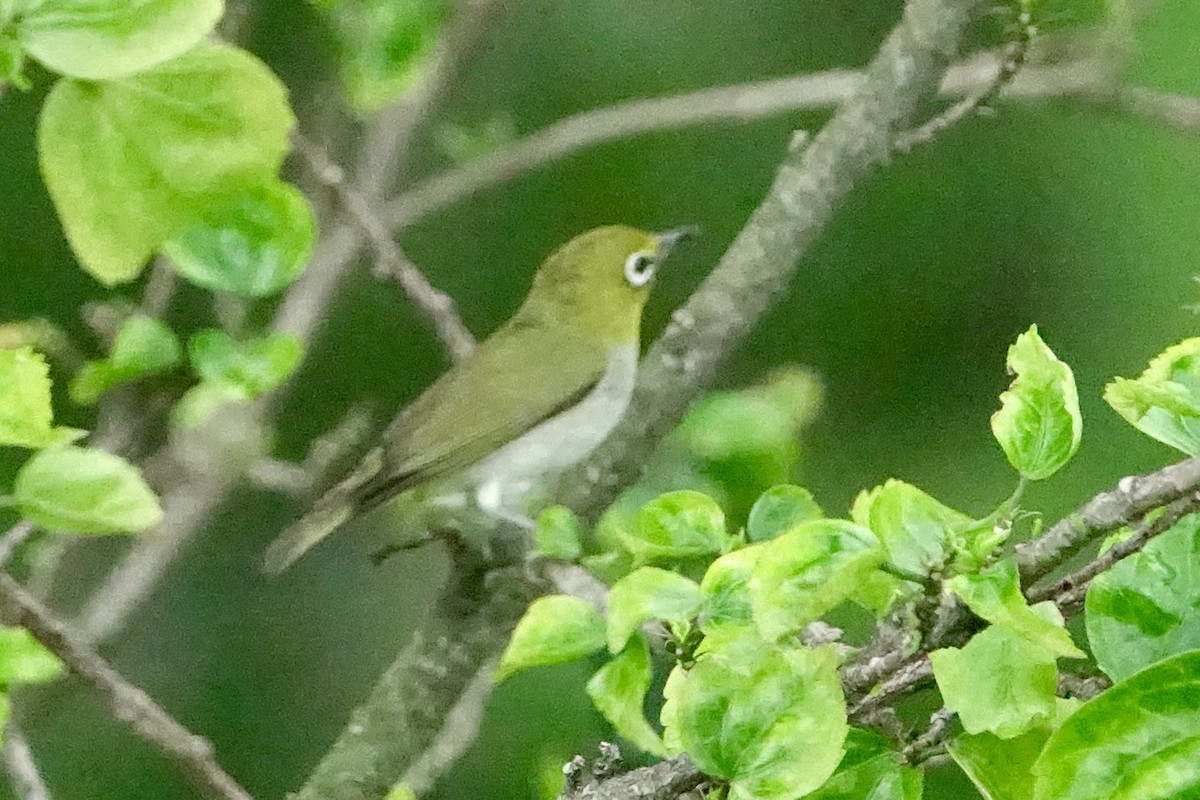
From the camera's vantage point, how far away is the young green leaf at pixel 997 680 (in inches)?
9.4

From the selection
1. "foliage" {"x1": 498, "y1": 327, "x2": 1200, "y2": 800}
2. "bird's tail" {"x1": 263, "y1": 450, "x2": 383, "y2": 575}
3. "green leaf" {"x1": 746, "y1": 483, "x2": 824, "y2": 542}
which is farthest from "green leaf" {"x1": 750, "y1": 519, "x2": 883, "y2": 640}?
"bird's tail" {"x1": 263, "y1": 450, "x2": 383, "y2": 575}

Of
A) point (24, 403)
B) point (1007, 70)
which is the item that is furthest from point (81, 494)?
point (1007, 70)

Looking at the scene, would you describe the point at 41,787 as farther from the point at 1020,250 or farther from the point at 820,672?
the point at 1020,250

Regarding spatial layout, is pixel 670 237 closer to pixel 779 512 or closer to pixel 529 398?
pixel 529 398

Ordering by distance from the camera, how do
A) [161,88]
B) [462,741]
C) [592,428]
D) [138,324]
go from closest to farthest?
[161,88], [138,324], [462,741], [592,428]

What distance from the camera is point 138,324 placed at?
1.68 ft

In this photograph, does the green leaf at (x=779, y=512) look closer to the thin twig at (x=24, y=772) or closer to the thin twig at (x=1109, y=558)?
the thin twig at (x=1109, y=558)

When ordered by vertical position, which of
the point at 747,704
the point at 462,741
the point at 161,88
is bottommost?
the point at 462,741

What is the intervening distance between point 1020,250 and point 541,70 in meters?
0.35

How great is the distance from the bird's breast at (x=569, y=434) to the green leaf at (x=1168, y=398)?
51 cm

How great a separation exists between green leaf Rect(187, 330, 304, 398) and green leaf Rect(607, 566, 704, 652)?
0.24m

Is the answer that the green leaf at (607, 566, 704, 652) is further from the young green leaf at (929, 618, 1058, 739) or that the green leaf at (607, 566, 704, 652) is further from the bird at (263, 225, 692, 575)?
the bird at (263, 225, 692, 575)

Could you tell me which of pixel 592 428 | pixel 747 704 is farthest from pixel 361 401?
pixel 747 704

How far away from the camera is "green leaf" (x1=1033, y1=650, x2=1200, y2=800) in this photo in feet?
0.71
